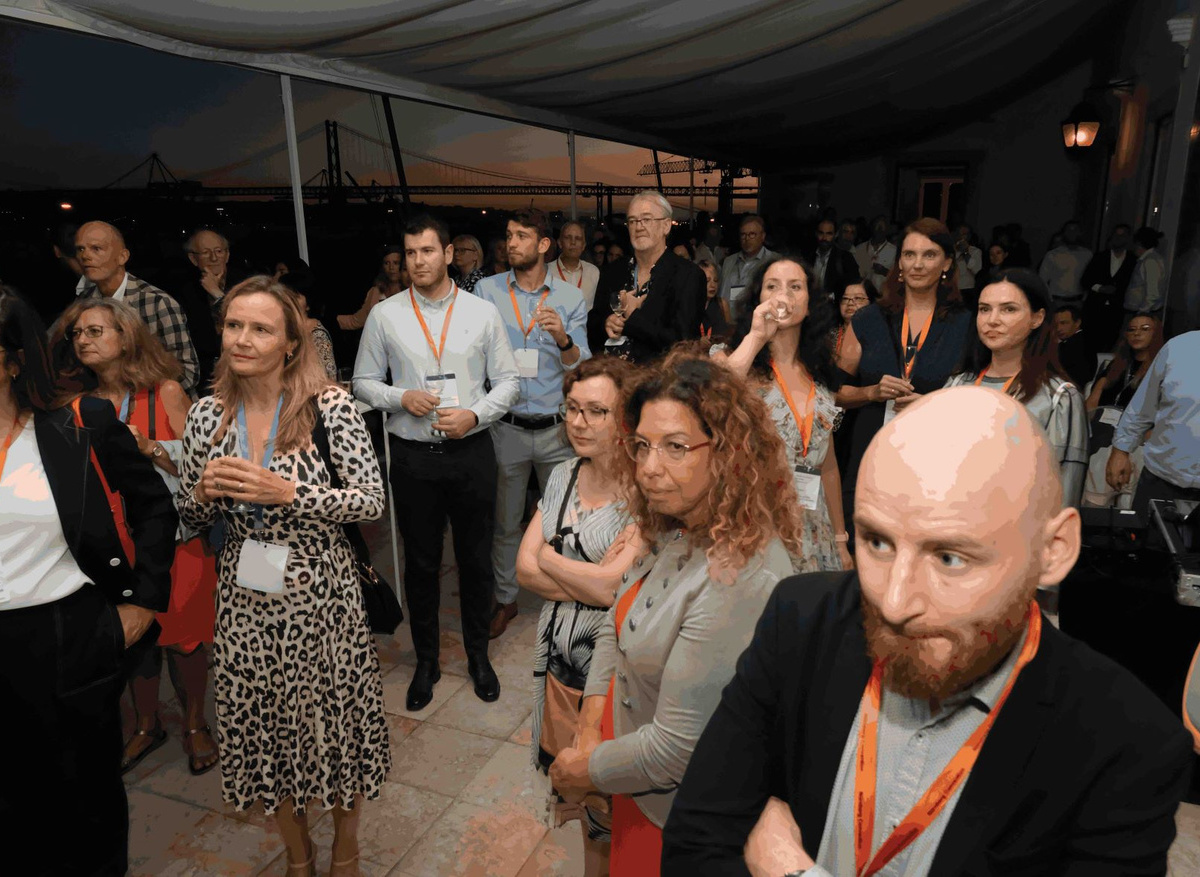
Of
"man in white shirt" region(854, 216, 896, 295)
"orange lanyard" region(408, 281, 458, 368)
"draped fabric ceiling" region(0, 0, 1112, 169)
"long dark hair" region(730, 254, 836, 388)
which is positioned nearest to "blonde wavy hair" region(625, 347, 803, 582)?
"long dark hair" region(730, 254, 836, 388)

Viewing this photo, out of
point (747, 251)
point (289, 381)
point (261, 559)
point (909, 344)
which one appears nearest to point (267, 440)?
point (289, 381)

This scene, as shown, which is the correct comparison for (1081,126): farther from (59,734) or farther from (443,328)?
(59,734)

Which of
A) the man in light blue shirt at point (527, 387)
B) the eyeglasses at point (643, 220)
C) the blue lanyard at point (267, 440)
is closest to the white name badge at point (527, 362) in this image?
the man in light blue shirt at point (527, 387)

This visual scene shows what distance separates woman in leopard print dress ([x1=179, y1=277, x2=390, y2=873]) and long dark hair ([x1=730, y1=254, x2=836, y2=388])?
4.31 feet

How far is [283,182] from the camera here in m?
4.11

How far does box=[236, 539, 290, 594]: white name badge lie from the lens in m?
1.86

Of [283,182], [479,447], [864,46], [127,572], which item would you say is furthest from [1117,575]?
[864,46]

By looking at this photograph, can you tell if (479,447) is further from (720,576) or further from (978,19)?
(978,19)

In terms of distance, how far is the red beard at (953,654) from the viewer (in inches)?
28.7

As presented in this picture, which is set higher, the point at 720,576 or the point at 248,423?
the point at 248,423

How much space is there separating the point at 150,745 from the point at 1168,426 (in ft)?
12.8

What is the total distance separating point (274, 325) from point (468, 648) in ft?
5.63

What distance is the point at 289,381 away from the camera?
6.41 ft

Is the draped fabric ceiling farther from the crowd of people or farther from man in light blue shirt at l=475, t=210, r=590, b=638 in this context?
man in light blue shirt at l=475, t=210, r=590, b=638
